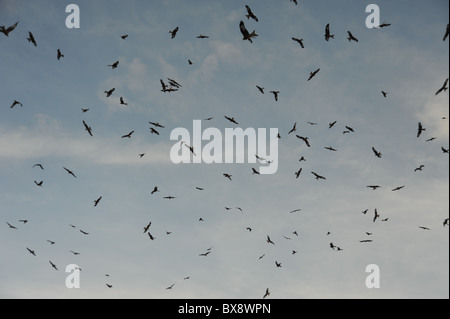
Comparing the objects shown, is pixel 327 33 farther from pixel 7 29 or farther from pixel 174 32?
pixel 7 29

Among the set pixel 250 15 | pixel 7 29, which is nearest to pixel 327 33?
pixel 250 15

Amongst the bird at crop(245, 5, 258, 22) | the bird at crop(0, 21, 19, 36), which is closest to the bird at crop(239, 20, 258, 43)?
the bird at crop(245, 5, 258, 22)

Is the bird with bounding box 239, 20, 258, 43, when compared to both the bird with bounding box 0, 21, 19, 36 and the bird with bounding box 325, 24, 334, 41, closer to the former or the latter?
the bird with bounding box 325, 24, 334, 41

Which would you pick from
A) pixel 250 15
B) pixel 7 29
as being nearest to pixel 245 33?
pixel 250 15

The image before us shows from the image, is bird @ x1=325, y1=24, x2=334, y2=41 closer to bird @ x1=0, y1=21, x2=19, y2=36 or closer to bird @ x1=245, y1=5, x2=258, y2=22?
bird @ x1=245, y1=5, x2=258, y2=22

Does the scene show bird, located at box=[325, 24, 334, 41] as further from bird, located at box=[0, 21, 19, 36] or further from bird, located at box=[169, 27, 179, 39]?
bird, located at box=[0, 21, 19, 36]

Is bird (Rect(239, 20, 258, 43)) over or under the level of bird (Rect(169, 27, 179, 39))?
under

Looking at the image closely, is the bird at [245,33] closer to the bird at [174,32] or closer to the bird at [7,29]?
the bird at [174,32]

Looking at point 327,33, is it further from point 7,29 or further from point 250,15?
point 7,29

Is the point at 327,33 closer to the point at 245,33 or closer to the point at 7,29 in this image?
the point at 245,33
